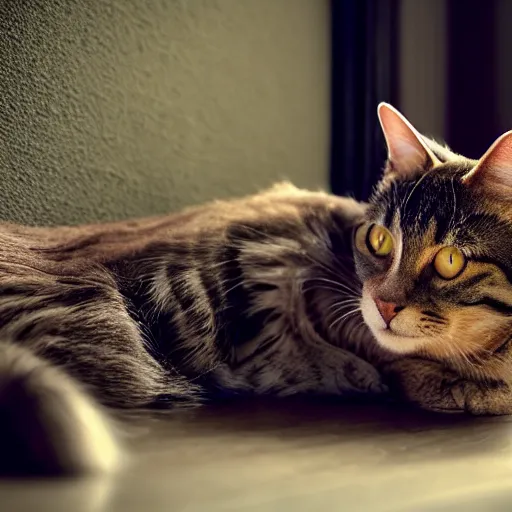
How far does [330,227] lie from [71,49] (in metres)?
0.79

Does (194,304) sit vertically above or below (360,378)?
above

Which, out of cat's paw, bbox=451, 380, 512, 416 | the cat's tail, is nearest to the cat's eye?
cat's paw, bbox=451, 380, 512, 416

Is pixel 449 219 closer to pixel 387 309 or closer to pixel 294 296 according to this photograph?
pixel 387 309

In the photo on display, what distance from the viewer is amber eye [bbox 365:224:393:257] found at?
1188mm

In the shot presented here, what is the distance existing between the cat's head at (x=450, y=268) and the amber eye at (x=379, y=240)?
2cm

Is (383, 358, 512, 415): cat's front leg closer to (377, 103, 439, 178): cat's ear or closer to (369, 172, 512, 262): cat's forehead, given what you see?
(369, 172, 512, 262): cat's forehead

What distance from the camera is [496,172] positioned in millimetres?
1084

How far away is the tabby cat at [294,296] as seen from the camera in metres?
1.06

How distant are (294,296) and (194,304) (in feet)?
0.62

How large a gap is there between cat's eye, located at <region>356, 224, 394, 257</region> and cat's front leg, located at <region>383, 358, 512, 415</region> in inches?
7.4

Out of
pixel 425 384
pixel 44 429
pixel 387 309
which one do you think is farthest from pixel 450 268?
pixel 44 429

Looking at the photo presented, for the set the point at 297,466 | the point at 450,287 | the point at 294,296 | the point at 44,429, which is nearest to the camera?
the point at 44,429

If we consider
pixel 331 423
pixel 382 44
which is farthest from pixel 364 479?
pixel 382 44

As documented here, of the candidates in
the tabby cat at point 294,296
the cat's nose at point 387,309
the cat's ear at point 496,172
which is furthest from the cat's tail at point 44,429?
the cat's ear at point 496,172
